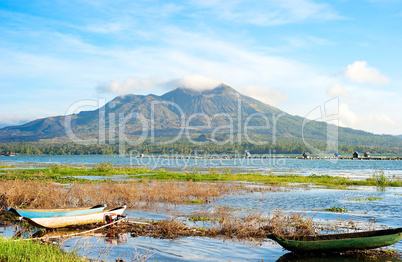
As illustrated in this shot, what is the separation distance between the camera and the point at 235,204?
27.4 metres

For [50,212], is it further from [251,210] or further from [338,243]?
[338,243]

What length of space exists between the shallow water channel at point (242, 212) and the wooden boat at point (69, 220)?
1.26m

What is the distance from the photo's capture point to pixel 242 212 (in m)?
23.4

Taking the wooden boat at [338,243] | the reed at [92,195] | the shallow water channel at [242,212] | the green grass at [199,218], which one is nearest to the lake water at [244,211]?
the shallow water channel at [242,212]

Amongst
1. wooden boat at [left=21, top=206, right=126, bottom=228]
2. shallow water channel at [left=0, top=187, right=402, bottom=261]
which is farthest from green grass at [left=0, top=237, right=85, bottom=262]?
wooden boat at [left=21, top=206, right=126, bottom=228]

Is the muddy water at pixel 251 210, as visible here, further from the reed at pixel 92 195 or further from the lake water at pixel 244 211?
the reed at pixel 92 195

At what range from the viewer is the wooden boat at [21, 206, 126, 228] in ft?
55.1

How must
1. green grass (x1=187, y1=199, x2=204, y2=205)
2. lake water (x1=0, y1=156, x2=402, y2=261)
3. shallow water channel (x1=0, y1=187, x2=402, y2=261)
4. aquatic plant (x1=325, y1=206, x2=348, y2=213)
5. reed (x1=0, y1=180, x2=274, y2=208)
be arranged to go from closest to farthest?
1. shallow water channel (x1=0, y1=187, x2=402, y2=261)
2. lake water (x1=0, y1=156, x2=402, y2=261)
3. reed (x1=0, y1=180, x2=274, y2=208)
4. aquatic plant (x1=325, y1=206, x2=348, y2=213)
5. green grass (x1=187, y1=199, x2=204, y2=205)

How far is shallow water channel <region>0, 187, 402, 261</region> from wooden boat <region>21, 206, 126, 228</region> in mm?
1257

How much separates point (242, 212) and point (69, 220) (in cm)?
1096

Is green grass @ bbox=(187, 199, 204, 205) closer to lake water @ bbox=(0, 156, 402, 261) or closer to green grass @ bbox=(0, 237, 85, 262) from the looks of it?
lake water @ bbox=(0, 156, 402, 261)

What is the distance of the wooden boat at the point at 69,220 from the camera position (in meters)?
16.8

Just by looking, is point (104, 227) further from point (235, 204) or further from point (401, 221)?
point (401, 221)

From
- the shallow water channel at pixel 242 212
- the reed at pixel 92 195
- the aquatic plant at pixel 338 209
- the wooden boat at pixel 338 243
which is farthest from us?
the aquatic plant at pixel 338 209
